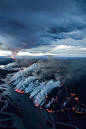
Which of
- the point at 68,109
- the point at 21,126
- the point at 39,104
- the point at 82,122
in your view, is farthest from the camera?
the point at 39,104

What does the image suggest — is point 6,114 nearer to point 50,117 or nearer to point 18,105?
point 18,105

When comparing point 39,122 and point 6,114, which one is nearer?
point 39,122

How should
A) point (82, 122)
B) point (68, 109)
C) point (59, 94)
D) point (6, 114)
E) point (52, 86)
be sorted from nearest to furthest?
point (82, 122) < point (6, 114) < point (68, 109) < point (59, 94) < point (52, 86)

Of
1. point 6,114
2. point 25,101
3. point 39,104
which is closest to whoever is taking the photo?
point 6,114

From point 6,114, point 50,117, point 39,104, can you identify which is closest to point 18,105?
point 6,114

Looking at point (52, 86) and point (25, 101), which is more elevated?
point (52, 86)

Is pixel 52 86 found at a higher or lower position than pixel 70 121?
higher

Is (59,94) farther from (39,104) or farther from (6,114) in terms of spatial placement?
(6,114)

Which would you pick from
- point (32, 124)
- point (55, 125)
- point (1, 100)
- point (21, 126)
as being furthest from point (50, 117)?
point (1, 100)

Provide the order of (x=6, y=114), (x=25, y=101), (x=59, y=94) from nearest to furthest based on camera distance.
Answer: (x=6, y=114), (x=25, y=101), (x=59, y=94)
